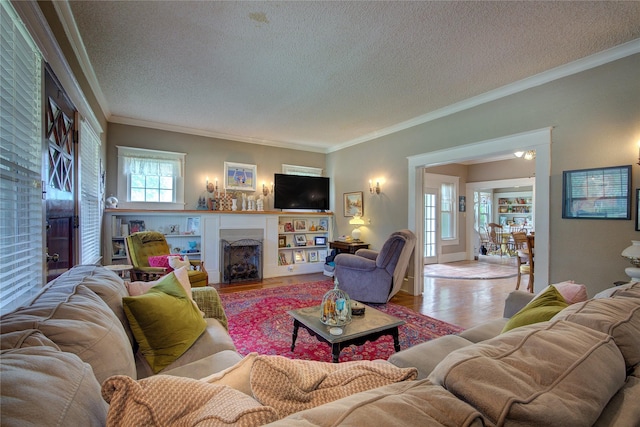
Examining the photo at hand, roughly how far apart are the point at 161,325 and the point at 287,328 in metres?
1.75

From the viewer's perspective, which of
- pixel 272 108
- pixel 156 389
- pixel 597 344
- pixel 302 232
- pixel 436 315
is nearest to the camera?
pixel 156 389

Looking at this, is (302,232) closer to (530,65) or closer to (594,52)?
(530,65)

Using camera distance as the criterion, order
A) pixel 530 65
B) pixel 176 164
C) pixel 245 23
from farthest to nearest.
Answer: pixel 176 164 < pixel 530 65 < pixel 245 23

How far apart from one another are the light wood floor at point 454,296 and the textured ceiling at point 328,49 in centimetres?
268

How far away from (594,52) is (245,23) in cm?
308

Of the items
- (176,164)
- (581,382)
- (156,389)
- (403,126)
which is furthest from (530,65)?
(176,164)

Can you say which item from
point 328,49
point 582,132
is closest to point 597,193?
point 582,132

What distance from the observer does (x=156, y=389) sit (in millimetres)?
595

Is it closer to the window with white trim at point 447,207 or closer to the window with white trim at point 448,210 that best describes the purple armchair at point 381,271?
the window with white trim at point 447,207

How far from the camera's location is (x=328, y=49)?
8.53 feet

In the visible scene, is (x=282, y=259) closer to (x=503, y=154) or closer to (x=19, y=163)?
(x=503, y=154)

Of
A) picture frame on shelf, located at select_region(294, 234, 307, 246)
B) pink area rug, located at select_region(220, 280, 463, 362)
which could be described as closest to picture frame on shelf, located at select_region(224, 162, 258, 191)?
picture frame on shelf, located at select_region(294, 234, 307, 246)

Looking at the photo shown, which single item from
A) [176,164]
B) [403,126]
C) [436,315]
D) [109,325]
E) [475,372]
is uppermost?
[403,126]

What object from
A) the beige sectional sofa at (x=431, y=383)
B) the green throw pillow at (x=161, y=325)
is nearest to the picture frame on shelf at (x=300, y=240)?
the green throw pillow at (x=161, y=325)
